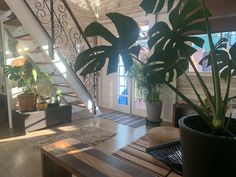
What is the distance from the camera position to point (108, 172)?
3.68 ft

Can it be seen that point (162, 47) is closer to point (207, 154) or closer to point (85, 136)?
point (207, 154)

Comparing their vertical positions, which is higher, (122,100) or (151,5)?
(151,5)

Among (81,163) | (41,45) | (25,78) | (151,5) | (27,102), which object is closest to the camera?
(151,5)

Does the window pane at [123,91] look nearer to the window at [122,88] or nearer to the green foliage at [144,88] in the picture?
the window at [122,88]

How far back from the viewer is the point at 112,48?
78 centimetres

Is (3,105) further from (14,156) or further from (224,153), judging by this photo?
(224,153)

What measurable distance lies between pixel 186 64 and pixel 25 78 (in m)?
3.19

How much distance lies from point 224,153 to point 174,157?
0.49 metres

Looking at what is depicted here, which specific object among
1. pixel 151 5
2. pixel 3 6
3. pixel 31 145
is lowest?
pixel 31 145

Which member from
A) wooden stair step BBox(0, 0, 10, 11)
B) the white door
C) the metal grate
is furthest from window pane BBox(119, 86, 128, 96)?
the metal grate

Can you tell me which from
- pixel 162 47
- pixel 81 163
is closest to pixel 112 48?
pixel 162 47

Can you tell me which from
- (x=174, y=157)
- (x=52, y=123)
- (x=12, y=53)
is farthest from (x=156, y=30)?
(x=12, y=53)

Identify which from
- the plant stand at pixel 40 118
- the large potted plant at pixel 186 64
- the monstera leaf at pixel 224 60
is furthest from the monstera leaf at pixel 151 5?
the plant stand at pixel 40 118

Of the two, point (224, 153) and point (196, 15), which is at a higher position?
point (196, 15)
